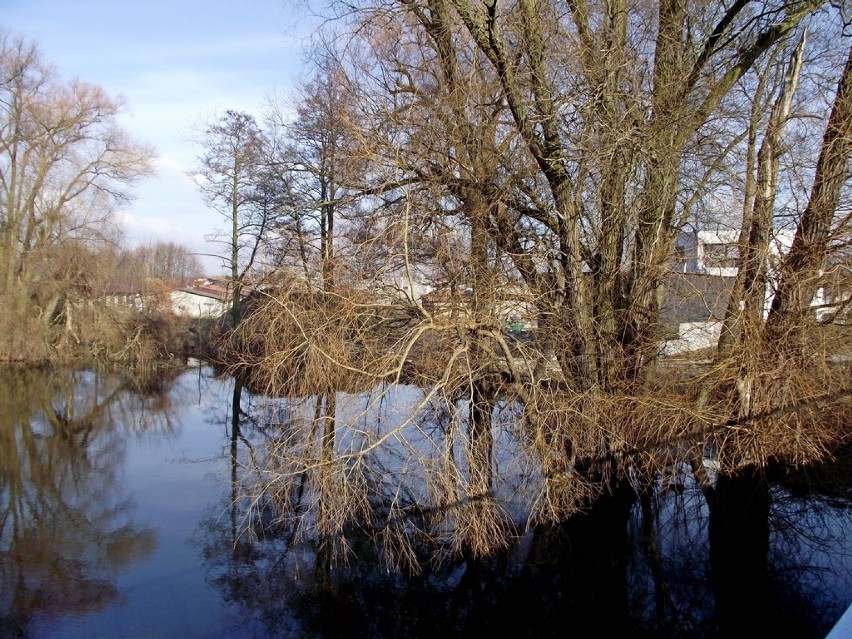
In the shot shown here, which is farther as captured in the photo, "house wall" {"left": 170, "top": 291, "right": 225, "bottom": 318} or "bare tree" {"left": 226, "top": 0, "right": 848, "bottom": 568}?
"house wall" {"left": 170, "top": 291, "right": 225, "bottom": 318}

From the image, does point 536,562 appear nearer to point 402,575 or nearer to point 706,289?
point 402,575

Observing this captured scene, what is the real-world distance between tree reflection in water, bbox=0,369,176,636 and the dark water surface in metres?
0.04

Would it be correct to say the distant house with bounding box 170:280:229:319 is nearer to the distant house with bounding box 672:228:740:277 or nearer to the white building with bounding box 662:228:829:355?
the distant house with bounding box 672:228:740:277

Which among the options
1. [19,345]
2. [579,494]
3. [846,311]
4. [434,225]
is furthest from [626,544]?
[19,345]

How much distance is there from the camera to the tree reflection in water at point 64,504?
7535 millimetres

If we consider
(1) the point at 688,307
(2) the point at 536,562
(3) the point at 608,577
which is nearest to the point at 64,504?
(2) the point at 536,562

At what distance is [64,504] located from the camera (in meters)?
10.5

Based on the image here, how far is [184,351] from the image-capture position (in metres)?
29.2

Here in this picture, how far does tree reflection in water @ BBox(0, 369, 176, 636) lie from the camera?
7535mm

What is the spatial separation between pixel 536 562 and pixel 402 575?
5.59ft

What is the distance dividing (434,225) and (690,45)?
4747mm

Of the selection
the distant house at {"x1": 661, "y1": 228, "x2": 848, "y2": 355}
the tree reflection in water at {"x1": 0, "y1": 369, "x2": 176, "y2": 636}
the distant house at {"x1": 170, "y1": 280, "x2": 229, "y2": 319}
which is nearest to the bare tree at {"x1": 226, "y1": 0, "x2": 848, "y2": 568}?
the distant house at {"x1": 661, "y1": 228, "x2": 848, "y2": 355}

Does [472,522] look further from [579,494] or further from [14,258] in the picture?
[14,258]

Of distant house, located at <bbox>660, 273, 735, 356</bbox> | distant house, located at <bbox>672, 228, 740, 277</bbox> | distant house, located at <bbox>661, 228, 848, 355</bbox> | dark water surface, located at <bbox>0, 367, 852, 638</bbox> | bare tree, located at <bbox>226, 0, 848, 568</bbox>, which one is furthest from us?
distant house, located at <bbox>672, 228, 740, 277</bbox>
